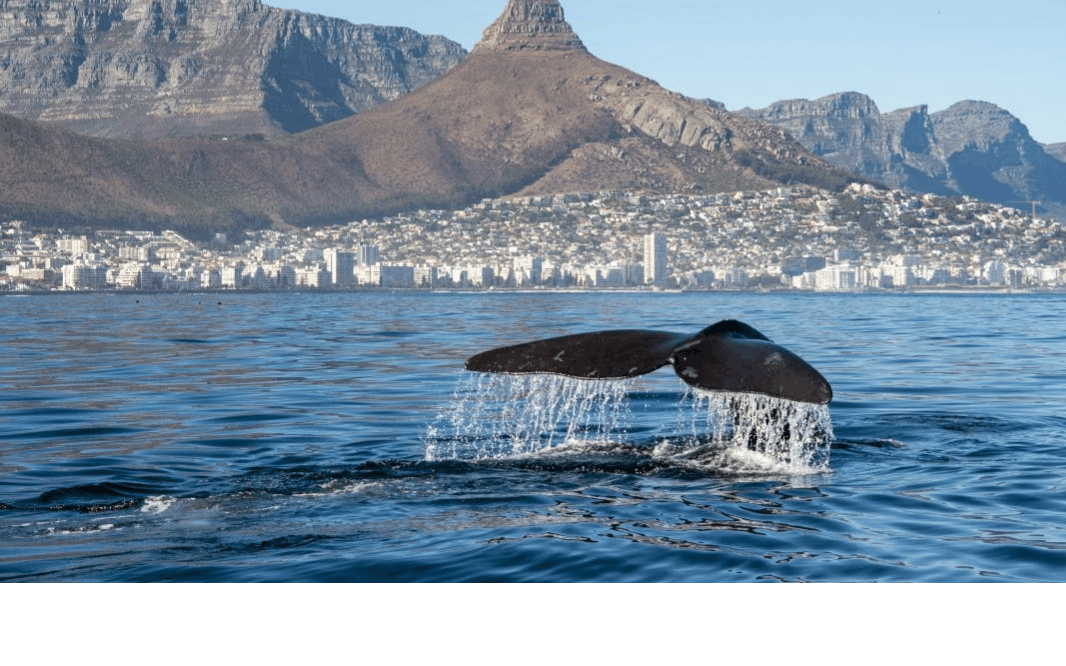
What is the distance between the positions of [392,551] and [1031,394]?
1404 cm

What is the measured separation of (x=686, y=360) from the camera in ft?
33.7

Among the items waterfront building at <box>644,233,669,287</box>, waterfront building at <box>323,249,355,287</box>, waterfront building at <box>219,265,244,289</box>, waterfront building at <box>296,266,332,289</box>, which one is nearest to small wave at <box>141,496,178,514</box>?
waterfront building at <box>219,265,244,289</box>

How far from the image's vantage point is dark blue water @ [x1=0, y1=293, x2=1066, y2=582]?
28.1 feet

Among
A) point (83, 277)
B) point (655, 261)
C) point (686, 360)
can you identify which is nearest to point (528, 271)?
point (655, 261)

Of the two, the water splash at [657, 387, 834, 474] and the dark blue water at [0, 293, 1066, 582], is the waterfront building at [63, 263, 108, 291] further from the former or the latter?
the water splash at [657, 387, 834, 474]

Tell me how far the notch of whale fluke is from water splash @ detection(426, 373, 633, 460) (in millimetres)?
694

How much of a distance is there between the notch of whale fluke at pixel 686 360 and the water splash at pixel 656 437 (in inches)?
6.5

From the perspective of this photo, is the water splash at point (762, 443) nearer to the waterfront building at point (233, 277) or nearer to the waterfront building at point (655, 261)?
the waterfront building at point (233, 277)

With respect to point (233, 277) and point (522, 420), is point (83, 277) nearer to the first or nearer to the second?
point (233, 277)

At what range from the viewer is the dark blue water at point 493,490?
28.1ft

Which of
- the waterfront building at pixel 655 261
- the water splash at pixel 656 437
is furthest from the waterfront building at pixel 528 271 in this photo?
the water splash at pixel 656 437

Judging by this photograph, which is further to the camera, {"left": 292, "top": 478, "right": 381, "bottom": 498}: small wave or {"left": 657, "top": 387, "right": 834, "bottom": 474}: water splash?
{"left": 657, "top": 387, "right": 834, "bottom": 474}: water splash

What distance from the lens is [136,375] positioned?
2538 cm

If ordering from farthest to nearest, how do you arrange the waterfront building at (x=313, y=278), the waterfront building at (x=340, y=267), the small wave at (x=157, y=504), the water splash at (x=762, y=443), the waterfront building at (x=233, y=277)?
the waterfront building at (x=340, y=267), the waterfront building at (x=313, y=278), the waterfront building at (x=233, y=277), the water splash at (x=762, y=443), the small wave at (x=157, y=504)
